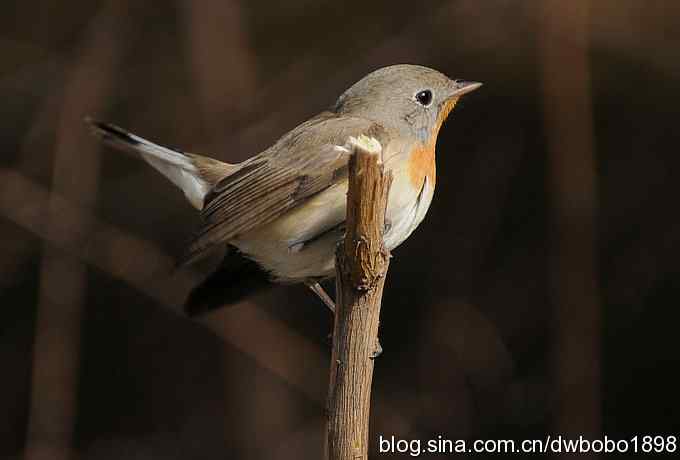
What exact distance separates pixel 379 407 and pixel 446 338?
A: 1.63 ft

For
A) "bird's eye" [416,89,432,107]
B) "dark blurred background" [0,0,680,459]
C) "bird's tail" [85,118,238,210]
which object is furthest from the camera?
"dark blurred background" [0,0,680,459]

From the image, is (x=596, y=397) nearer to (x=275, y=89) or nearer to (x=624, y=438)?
(x=624, y=438)

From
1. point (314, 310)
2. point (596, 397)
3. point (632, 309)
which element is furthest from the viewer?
point (314, 310)

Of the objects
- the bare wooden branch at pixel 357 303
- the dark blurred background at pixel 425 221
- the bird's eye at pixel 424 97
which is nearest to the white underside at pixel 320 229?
the bird's eye at pixel 424 97

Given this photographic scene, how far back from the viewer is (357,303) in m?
2.63


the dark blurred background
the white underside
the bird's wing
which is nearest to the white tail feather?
Result: the bird's wing

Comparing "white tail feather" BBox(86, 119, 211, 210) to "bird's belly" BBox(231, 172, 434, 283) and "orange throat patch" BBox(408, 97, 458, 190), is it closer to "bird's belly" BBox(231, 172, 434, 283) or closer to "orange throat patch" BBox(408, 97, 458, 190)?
"bird's belly" BBox(231, 172, 434, 283)

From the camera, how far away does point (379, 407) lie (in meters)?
5.24

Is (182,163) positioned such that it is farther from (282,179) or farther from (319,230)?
(319,230)

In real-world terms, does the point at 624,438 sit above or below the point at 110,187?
below

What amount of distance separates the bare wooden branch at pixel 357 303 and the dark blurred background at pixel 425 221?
96.8 inches

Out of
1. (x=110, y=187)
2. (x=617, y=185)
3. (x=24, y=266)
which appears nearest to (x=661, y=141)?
(x=617, y=185)

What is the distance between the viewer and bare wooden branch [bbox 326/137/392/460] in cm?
251

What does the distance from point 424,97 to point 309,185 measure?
1.91ft
